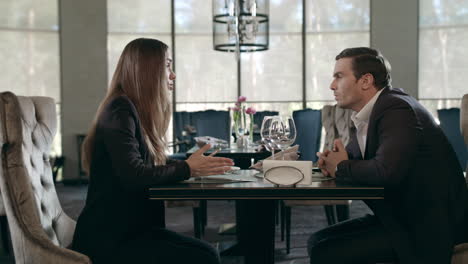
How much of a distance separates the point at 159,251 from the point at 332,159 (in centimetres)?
73

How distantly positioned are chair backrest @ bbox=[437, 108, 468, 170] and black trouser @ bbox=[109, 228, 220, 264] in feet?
16.2

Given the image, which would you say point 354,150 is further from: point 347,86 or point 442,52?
point 442,52

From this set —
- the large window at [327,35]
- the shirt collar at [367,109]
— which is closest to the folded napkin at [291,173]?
the shirt collar at [367,109]

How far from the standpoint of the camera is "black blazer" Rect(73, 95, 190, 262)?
5.84ft

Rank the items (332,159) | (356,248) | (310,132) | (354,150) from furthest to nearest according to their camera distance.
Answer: (310,132) < (354,150) < (332,159) < (356,248)

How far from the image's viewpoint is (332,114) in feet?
14.3

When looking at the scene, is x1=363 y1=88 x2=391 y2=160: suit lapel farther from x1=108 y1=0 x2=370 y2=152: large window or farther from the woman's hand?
x1=108 y1=0 x2=370 y2=152: large window

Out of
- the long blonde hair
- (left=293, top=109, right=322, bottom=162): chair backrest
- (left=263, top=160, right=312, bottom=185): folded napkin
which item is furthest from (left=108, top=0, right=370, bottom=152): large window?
(left=263, top=160, right=312, bottom=185): folded napkin

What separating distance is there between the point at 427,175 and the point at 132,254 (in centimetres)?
104

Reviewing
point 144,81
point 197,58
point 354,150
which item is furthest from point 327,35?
Answer: point 144,81

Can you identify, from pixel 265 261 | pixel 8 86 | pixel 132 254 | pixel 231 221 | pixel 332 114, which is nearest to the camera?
pixel 132 254

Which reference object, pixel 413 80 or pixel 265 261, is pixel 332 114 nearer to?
pixel 265 261

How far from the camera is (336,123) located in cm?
433

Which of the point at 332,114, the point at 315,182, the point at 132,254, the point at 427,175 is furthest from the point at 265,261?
the point at 332,114
